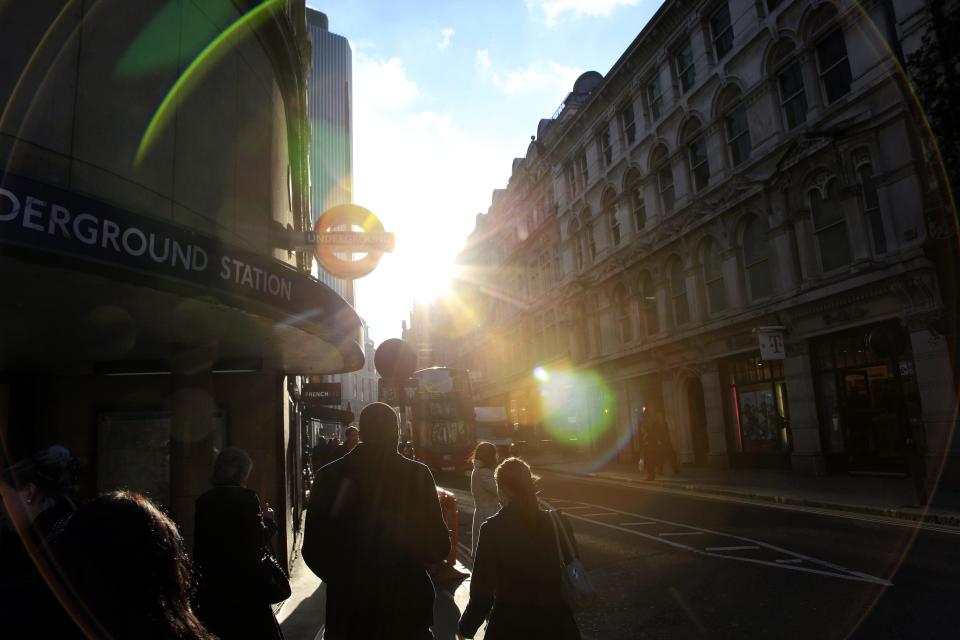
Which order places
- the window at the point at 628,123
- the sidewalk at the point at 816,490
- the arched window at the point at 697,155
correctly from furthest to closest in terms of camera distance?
the window at the point at 628,123
the arched window at the point at 697,155
the sidewalk at the point at 816,490

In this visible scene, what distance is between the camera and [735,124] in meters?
21.3

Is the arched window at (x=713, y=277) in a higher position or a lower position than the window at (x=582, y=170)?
lower

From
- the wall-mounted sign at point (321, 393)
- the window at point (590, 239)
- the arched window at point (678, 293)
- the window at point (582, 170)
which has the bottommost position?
the wall-mounted sign at point (321, 393)

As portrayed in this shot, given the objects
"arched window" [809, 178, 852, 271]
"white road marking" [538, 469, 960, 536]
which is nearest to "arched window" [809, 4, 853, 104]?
"arched window" [809, 178, 852, 271]

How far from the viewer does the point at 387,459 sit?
3.63 meters

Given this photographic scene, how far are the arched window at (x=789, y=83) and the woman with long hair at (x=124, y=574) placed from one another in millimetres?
20603

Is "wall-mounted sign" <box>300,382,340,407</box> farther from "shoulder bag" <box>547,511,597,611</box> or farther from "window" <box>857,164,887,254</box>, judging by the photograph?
"shoulder bag" <box>547,511,597,611</box>

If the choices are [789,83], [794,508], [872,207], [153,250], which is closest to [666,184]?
[789,83]

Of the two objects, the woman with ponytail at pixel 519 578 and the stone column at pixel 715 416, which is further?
the stone column at pixel 715 416

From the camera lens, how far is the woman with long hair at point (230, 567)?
3.74 meters

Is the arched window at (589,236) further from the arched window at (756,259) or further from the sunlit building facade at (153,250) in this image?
the sunlit building facade at (153,250)

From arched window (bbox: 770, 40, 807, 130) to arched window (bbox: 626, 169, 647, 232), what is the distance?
318 inches

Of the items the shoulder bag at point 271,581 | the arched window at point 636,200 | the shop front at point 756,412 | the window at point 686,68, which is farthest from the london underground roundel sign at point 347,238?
the arched window at point 636,200

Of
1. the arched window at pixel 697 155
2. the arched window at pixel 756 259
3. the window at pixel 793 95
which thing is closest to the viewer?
the window at pixel 793 95
